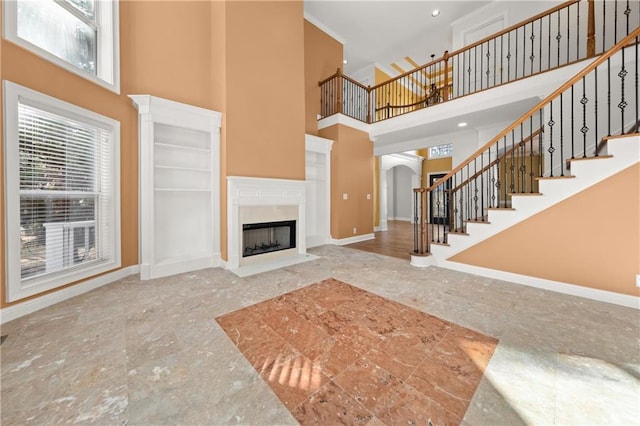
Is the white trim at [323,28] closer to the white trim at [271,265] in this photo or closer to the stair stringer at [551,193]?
the white trim at [271,265]

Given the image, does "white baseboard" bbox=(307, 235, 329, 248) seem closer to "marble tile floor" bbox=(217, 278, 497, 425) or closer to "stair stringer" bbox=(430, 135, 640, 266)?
"stair stringer" bbox=(430, 135, 640, 266)

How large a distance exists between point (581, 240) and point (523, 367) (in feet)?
6.95

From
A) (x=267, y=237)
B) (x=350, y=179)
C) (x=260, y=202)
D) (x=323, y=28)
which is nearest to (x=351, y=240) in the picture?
(x=350, y=179)

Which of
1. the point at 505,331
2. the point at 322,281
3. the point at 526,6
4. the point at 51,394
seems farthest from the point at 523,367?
the point at 526,6

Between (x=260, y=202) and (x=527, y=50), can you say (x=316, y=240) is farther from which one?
(x=527, y=50)

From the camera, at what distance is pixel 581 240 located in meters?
2.62

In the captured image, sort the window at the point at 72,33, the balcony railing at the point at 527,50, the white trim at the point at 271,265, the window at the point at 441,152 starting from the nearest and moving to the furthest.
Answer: the window at the point at 72,33 < the white trim at the point at 271,265 < the balcony railing at the point at 527,50 < the window at the point at 441,152

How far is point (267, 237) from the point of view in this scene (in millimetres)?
4242

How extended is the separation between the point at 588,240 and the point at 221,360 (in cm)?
390

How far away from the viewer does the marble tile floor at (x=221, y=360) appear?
1.18 metres

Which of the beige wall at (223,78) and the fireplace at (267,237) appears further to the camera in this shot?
the fireplace at (267,237)

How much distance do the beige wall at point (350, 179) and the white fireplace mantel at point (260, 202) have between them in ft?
4.67

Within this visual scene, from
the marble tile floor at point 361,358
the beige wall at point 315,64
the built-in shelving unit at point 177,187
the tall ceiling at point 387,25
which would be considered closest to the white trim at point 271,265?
the built-in shelving unit at point 177,187

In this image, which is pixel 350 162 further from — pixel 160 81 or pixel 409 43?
pixel 409 43
